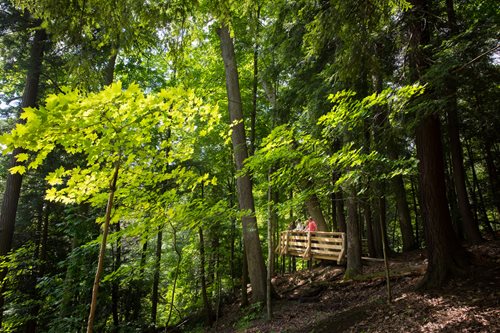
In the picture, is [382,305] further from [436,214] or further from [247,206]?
[247,206]

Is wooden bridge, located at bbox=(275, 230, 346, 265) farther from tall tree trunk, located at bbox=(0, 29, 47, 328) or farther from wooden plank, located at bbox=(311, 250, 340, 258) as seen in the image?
tall tree trunk, located at bbox=(0, 29, 47, 328)

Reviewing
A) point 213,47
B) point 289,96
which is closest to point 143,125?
point 289,96

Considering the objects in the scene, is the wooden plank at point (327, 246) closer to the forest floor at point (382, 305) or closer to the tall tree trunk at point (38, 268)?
the forest floor at point (382, 305)

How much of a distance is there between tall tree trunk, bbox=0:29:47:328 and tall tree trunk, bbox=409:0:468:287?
30.6ft

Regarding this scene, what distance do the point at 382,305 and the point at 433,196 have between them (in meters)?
2.28

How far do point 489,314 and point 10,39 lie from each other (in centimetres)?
1249

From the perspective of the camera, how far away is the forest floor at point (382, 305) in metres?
4.47

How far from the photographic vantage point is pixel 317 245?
36.1 ft

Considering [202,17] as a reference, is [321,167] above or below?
below

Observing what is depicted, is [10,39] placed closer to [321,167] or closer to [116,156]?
[116,156]

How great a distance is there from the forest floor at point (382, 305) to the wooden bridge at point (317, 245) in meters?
0.59

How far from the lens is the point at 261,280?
8.91 m

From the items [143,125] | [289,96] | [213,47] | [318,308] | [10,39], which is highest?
[213,47]

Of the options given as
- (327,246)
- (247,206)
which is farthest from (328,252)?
(247,206)
